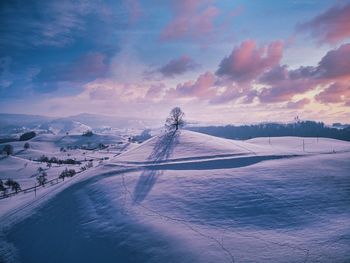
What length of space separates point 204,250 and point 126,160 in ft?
108

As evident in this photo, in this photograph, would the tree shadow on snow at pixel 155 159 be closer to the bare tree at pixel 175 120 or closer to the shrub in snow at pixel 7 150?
the bare tree at pixel 175 120

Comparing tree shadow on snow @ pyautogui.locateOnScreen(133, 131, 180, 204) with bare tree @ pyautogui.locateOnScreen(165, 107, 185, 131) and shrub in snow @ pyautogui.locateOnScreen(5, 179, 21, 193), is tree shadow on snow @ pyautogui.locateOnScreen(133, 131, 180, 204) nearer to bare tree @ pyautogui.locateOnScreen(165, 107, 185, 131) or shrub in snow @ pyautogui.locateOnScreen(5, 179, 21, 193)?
bare tree @ pyautogui.locateOnScreen(165, 107, 185, 131)

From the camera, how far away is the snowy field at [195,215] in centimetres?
1986

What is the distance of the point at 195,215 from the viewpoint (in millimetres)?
26031

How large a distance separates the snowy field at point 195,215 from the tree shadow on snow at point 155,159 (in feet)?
0.84

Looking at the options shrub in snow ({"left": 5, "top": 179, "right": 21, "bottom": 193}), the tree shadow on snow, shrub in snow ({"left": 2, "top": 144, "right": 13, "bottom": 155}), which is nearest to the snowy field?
the tree shadow on snow

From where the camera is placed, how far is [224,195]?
1188 inches

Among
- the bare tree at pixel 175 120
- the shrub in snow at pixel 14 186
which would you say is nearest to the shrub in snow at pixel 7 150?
the shrub in snow at pixel 14 186

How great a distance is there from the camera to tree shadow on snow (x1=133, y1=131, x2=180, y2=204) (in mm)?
33312

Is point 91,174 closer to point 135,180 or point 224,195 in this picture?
point 135,180

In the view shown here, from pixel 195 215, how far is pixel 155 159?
2307 cm

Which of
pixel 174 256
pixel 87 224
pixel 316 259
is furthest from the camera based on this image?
pixel 87 224

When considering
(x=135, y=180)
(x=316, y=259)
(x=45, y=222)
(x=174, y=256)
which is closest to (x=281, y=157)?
(x=135, y=180)

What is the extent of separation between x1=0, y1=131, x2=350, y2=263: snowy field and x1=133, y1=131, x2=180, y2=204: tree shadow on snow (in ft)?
0.84
